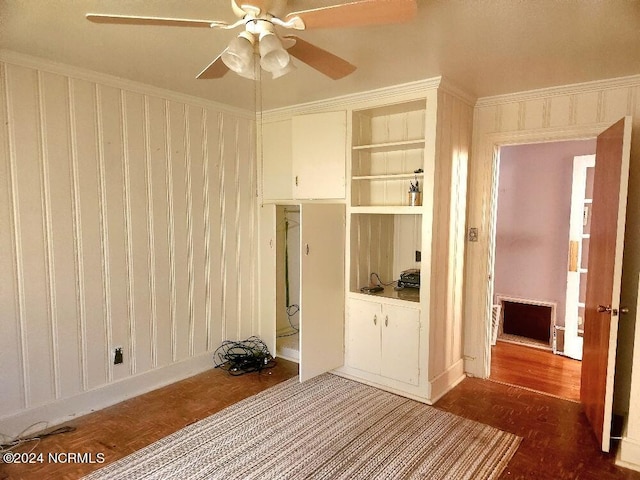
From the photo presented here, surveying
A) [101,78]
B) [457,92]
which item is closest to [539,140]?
[457,92]

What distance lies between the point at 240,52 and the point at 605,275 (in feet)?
8.31

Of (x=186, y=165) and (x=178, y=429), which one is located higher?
(x=186, y=165)

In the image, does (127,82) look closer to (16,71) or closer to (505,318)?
(16,71)

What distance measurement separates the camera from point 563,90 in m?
3.04

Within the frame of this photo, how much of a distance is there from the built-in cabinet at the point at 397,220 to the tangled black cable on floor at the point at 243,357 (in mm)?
736

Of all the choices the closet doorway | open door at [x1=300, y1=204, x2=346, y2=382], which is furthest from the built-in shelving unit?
the closet doorway

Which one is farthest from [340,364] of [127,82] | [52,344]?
[127,82]

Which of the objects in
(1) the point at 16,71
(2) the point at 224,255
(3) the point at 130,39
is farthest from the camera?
(2) the point at 224,255

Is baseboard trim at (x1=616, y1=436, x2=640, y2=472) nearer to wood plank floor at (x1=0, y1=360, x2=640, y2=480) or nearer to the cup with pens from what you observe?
wood plank floor at (x1=0, y1=360, x2=640, y2=480)

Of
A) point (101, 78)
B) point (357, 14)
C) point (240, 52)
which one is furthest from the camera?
Result: point (101, 78)

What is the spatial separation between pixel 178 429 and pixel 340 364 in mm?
1433

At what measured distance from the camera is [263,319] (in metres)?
4.11

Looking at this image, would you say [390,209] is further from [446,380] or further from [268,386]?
[268,386]

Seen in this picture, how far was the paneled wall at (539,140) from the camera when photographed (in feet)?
9.20
